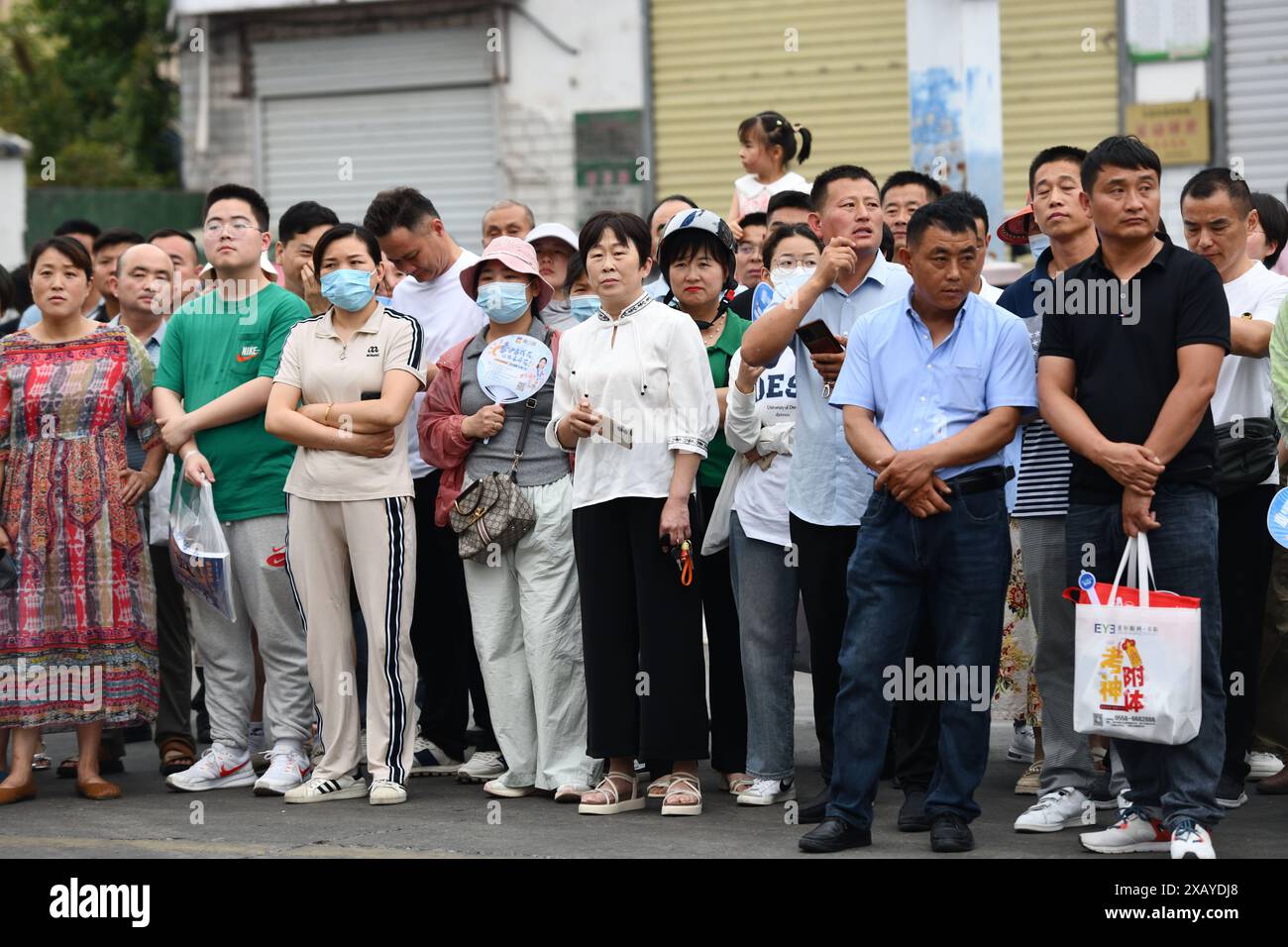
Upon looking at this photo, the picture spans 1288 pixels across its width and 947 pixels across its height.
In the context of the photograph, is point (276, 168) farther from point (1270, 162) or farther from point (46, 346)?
point (46, 346)

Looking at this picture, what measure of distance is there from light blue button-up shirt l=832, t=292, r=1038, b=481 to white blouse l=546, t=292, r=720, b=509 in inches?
31.9

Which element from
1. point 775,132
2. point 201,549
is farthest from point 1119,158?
point 775,132

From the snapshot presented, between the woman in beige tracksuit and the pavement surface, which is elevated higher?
the woman in beige tracksuit

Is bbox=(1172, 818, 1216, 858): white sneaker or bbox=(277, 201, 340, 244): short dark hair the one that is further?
bbox=(277, 201, 340, 244): short dark hair

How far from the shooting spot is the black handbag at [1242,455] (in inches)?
247

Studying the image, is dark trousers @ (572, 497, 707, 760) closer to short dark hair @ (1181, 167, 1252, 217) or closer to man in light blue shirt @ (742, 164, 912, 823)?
man in light blue shirt @ (742, 164, 912, 823)

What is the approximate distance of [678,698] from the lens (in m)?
6.57

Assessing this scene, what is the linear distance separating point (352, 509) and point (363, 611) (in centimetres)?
42

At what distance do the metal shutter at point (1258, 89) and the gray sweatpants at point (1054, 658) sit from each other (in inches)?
374

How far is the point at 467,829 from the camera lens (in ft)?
20.7

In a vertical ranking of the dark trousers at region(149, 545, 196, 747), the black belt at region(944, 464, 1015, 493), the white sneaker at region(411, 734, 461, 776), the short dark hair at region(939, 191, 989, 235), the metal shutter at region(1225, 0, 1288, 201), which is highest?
the metal shutter at region(1225, 0, 1288, 201)

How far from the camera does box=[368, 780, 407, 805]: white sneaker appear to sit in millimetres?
6781

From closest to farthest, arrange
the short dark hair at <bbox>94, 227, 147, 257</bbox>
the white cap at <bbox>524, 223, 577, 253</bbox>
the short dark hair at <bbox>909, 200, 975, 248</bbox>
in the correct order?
1. the short dark hair at <bbox>909, 200, 975, 248</bbox>
2. the white cap at <bbox>524, 223, 577, 253</bbox>
3. the short dark hair at <bbox>94, 227, 147, 257</bbox>

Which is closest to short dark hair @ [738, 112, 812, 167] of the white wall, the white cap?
the white cap
